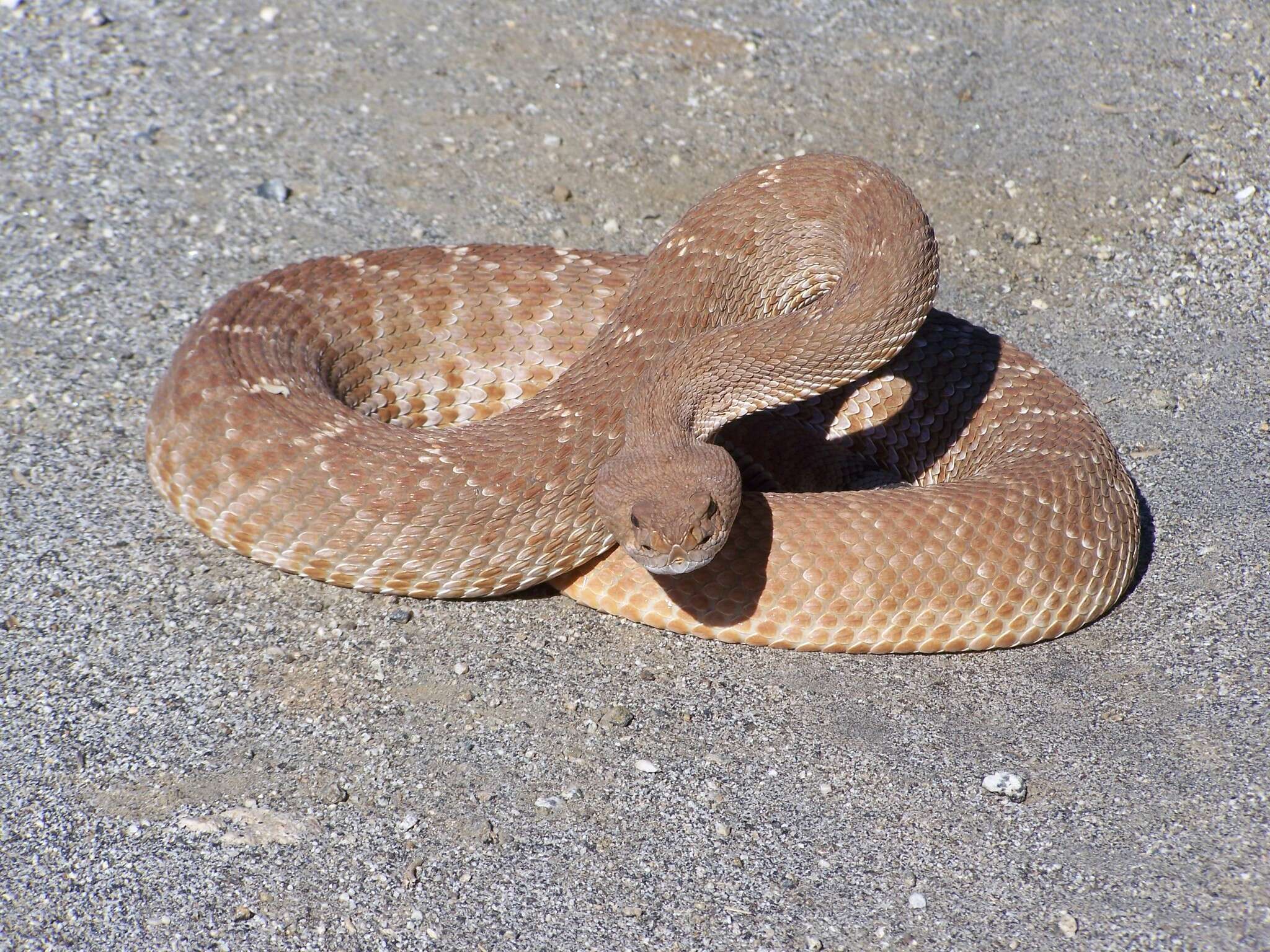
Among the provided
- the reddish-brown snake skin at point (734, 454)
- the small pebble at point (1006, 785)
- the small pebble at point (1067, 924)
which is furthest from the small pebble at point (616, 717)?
Result: the small pebble at point (1067, 924)

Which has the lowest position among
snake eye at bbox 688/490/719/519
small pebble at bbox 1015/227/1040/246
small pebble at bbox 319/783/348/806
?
small pebble at bbox 319/783/348/806

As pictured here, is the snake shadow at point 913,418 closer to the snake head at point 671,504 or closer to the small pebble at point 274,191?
the snake head at point 671,504

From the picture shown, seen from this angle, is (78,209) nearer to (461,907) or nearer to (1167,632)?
(461,907)

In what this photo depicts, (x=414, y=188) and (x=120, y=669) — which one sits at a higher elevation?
(x=414, y=188)

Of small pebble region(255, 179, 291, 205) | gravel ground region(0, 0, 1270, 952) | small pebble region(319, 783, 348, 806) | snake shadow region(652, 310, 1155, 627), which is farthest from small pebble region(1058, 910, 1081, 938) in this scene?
small pebble region(255, 179, 291, 205)

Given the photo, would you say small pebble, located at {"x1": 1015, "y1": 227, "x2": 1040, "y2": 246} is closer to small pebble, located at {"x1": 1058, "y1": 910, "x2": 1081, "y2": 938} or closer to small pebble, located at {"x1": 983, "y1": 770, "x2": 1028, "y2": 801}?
small pebble, located at {"x1": 983, "y1": 770, "x2": 1028, "y2": 801}

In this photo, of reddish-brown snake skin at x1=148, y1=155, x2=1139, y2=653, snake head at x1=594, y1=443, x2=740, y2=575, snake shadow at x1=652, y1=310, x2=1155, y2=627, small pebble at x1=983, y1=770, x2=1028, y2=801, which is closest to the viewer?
small pebble at x1=983, y1=770, x2=1028, y2=801

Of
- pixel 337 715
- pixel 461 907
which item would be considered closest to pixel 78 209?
pixel 337 715
